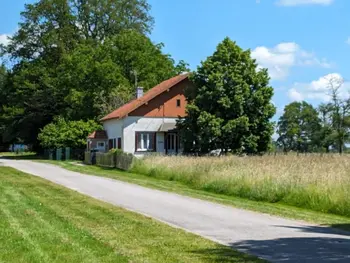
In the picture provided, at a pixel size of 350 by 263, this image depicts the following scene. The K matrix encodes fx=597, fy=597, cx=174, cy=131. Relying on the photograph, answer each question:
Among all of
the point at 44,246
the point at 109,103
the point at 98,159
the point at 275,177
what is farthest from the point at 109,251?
the point at 109,103

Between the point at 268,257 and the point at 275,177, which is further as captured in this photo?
the point at 275,177

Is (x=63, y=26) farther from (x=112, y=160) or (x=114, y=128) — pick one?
(x=112, y=160)

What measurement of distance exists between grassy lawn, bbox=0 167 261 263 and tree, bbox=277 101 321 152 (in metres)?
77.8

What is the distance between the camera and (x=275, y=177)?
69.4ft

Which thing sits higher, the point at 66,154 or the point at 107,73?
the point at 107,73

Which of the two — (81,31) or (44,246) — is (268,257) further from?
(81,31)

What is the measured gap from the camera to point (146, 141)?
52562 millimetres

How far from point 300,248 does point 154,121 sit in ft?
138

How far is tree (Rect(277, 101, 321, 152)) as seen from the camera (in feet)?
308

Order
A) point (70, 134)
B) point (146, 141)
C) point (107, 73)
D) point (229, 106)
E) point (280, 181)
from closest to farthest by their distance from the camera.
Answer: point (280, 181)
point (229, 106)
point (146, 141)
point (70, 134)
point (107, 73)

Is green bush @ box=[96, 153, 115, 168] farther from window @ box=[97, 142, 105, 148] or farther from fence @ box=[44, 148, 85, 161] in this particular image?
fence @ box=[44, 148, 85, 161]

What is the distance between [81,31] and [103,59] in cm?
1183

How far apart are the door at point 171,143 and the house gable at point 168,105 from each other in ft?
5.80

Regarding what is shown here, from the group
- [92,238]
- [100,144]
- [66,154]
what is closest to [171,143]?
[100,144]
